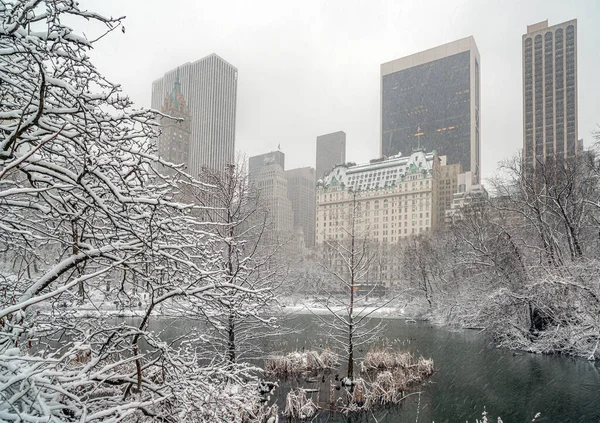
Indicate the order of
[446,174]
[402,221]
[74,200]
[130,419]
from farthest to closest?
1. [446,174]
2. [402,221]
3. [130,419]
4. [74,200]

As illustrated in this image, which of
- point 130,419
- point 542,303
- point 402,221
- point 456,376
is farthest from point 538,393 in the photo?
point 402,221

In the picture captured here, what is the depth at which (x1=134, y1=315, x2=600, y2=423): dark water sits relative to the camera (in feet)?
38.7

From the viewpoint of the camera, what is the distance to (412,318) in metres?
37.2

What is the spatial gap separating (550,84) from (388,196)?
8845 cm

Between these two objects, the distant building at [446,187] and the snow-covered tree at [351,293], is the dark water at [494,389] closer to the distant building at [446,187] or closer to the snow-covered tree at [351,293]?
the snow-covered tree at [351,293]

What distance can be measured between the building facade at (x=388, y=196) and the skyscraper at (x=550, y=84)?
56064 mm

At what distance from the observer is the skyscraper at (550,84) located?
150 m

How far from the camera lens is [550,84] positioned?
156 m

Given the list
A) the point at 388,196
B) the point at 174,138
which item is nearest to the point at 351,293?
the point at 174,138

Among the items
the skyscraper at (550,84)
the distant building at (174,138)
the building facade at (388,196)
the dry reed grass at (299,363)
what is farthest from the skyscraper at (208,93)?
the dry reed grass at (299,363)

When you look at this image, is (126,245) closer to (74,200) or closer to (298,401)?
(74,200)

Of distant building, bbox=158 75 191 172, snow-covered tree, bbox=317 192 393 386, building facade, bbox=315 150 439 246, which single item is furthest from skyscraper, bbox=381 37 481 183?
snow-covered tree, bbox=317 192 393 386

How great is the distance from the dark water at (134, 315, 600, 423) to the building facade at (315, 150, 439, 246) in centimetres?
9365

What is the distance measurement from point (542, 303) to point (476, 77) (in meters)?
191
